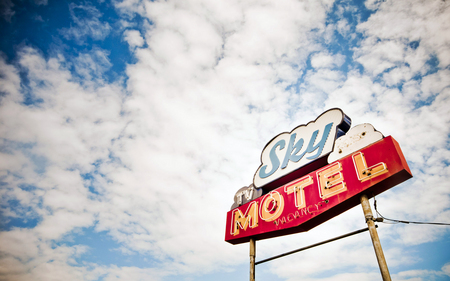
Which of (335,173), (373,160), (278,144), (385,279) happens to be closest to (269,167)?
(278,144)

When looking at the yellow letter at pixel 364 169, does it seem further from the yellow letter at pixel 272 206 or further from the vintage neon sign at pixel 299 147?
the yellow letter at pixel 272 206

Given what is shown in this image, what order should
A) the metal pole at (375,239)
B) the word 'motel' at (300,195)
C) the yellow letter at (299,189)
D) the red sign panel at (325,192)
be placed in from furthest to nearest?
the yellow letter at (299,189) → the word 'motel' at (300,195) → the red sign panel at (325,192) → the metal pole at (375,239)

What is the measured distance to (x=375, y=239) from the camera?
15.6 ft

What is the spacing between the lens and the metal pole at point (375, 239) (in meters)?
4.31

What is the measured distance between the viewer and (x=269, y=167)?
8828mm

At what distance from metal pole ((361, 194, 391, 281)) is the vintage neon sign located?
1.92 m

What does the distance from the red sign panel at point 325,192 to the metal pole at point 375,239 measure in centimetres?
27

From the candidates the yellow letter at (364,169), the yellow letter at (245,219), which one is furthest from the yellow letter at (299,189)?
the yellow letter at (245,219)

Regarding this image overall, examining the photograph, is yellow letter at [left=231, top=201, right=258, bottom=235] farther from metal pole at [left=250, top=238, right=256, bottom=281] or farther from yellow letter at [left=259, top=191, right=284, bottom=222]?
metal pole at [left=250, top=238, right=256, bottom=281]

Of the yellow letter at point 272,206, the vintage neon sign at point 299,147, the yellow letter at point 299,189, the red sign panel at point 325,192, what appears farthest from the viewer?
the yellow letter at point 272,206

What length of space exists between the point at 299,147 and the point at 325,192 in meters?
2.15

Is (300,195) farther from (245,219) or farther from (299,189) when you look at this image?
(245,219)

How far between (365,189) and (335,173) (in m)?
0.95

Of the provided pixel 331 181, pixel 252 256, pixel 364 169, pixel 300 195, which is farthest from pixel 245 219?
pixel 364 169
